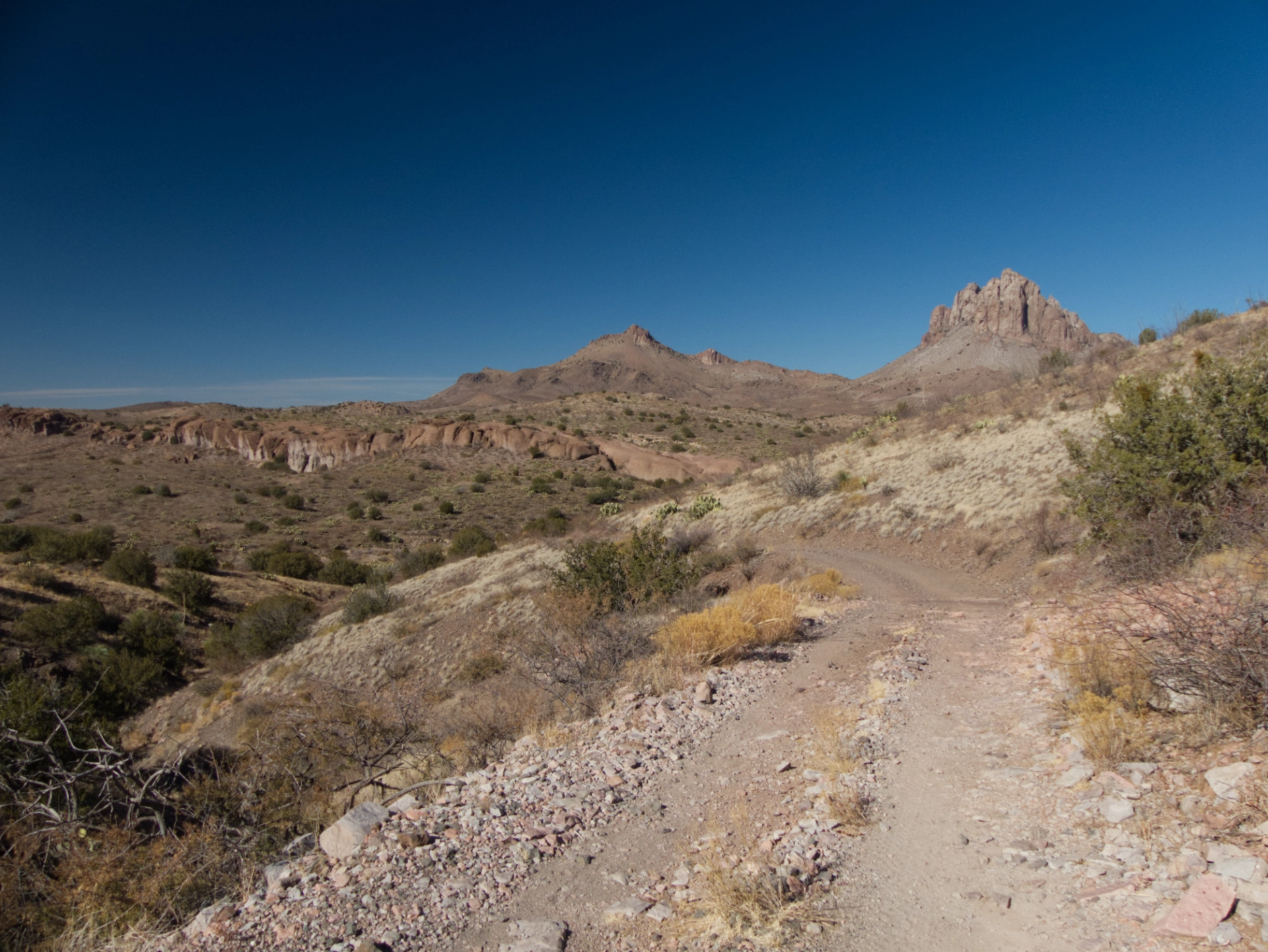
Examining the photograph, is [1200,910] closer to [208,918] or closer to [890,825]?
[890,825]

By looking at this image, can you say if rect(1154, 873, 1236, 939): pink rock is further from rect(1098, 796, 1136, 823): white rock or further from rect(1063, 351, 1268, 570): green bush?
rect(1063, 351, 1268, 570): green bush

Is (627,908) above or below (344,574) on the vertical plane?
above

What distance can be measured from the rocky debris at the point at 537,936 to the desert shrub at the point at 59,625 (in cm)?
2259

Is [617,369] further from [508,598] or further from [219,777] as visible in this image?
[219,777]

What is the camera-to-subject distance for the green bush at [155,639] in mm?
19047

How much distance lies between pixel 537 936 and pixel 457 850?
3.22 feet

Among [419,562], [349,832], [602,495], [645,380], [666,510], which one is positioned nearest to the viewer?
[349,832]

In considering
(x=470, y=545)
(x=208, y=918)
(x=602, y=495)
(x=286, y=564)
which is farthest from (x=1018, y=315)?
(x=208, y=918)

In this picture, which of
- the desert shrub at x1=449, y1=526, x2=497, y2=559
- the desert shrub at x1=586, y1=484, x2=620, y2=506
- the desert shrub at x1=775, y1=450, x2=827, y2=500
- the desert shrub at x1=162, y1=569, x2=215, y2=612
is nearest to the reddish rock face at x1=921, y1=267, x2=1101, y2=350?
the desert shrub at x1=586, y1=484, x2=620, y2=506

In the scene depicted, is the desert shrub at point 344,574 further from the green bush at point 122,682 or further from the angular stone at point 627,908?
the angular stone at point 627,908

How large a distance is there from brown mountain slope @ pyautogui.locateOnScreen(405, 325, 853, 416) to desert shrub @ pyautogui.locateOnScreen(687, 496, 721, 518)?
92.6 metres

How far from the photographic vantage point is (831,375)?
159 meters

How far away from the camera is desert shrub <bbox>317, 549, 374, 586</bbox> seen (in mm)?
27031

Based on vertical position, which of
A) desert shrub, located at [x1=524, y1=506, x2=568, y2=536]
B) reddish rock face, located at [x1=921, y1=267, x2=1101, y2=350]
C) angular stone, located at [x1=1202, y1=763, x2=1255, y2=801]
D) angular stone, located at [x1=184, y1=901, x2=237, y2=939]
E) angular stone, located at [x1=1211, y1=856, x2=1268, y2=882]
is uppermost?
reddish rock face, located at [x1=921, y1=267, x2=1101, y2=350]
